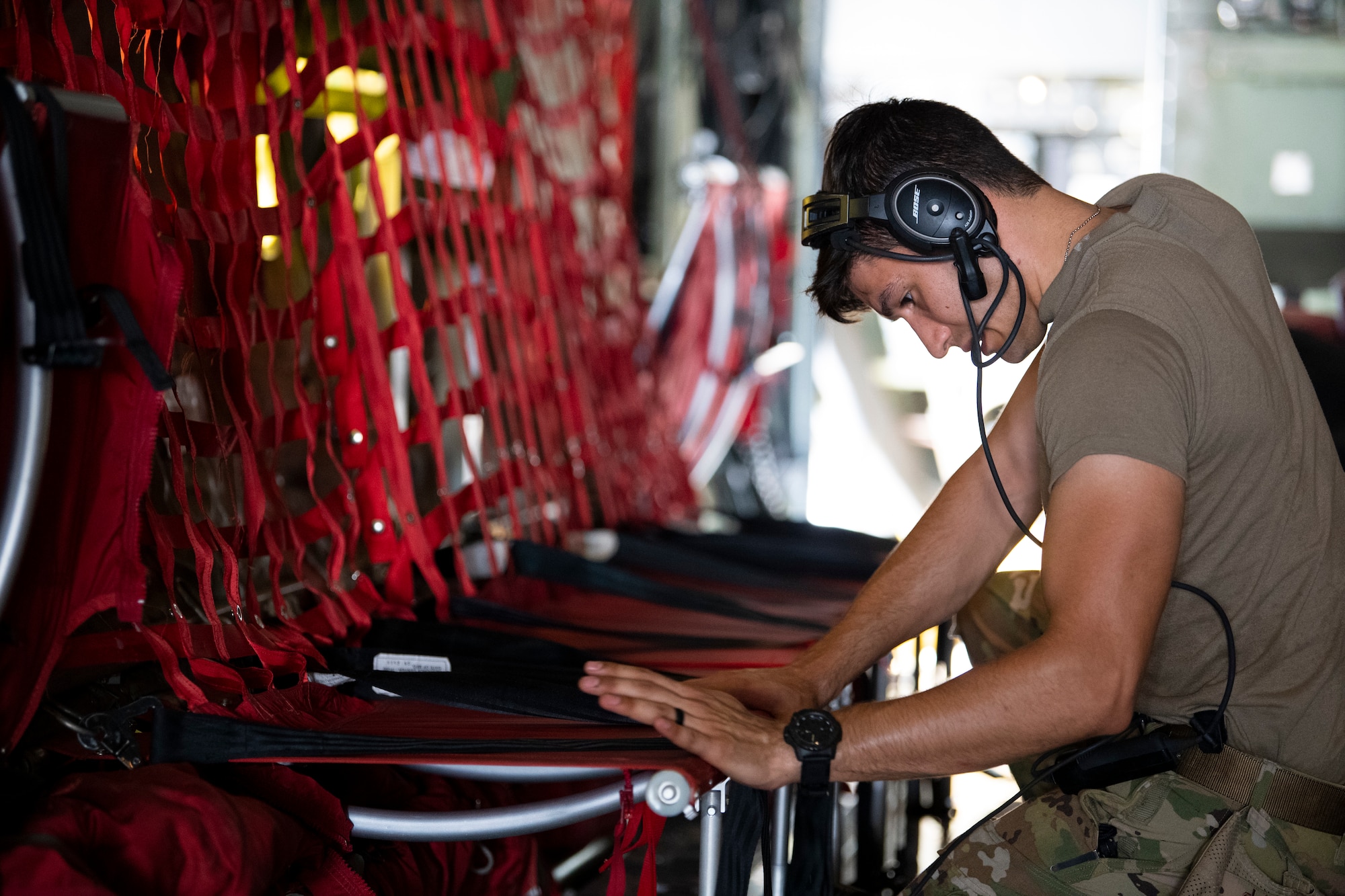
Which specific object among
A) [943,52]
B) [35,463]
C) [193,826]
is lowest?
[193,826]

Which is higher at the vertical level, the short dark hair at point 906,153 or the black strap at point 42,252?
the short dark hair at point 906,153

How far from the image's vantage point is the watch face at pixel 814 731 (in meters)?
1.08

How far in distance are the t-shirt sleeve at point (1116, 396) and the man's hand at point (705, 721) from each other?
1.24 feet

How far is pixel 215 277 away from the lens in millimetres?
1550

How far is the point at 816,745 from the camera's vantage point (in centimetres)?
108

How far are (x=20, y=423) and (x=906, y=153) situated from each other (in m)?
0.95

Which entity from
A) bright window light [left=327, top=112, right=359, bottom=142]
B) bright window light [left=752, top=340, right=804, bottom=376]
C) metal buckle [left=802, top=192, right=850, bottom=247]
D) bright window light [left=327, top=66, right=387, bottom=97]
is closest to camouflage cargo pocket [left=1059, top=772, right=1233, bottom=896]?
metal buckle [left=802, top=192, right=850, bottom=247]

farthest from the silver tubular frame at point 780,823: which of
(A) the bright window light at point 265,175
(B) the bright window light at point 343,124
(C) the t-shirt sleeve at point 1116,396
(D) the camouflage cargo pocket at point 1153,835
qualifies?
(B) the bright window light at point 343,124

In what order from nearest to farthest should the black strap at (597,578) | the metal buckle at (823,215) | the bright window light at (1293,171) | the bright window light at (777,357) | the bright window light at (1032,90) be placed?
the metal buckle at (823,215) < the black strap at (597,578) < the bright window light at (777,357) < the bright window light at (1293,171) < the bright window light at (1032,90)

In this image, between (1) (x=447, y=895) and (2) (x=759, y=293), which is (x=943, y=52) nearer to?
(2) (x=759, y=293)

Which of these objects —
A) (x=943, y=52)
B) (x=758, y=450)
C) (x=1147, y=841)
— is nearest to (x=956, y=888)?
(x=1147, y=841)

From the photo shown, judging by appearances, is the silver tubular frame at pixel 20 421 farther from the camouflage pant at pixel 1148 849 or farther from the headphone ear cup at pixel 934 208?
the camouflage pant at pixel 1148 849

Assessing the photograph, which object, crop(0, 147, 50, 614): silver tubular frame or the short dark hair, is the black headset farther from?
crop(0, 147, 50, 614): silver tubular frame

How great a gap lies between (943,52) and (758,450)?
1.96 m
